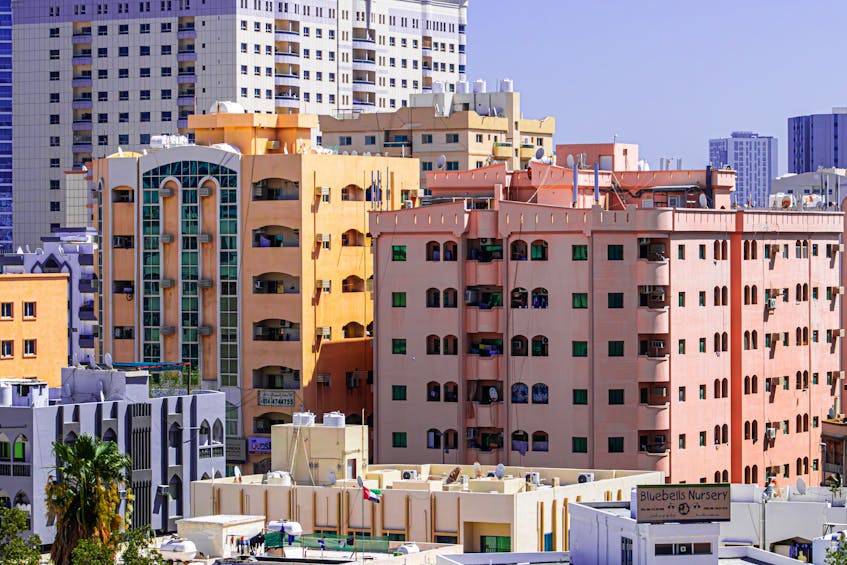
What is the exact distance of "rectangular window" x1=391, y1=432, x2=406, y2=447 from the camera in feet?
379

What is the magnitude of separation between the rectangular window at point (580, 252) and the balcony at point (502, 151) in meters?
53.9

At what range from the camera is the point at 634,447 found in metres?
112

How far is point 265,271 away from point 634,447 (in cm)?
2381

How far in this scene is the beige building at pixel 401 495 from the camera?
298ft

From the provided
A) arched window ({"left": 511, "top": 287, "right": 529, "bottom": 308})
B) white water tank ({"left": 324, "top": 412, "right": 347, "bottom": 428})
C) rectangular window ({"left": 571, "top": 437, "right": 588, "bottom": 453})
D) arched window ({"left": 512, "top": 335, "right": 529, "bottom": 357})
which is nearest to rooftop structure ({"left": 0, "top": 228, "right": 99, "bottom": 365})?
arched window ({"left": 512, "top": 335, "right": 529, "bottom": 357})

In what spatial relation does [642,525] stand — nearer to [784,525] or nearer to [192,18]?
[784,525]

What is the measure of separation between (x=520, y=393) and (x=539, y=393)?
104 cm

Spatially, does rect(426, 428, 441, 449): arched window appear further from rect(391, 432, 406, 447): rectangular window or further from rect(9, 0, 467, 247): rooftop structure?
rect(9, 0, 467, 247): rooftop structure

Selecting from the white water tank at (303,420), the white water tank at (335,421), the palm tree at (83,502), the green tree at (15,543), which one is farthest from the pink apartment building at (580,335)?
the green tree at (15,543)

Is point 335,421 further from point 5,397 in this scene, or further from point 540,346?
point 540,346

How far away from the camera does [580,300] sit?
113m

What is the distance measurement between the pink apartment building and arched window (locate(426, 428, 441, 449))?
0.07m

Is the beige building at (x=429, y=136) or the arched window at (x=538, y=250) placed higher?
the beige building at (x=429, y=136)

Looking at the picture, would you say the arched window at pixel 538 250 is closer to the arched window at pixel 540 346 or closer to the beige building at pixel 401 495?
the arched window at pixel 540 346
